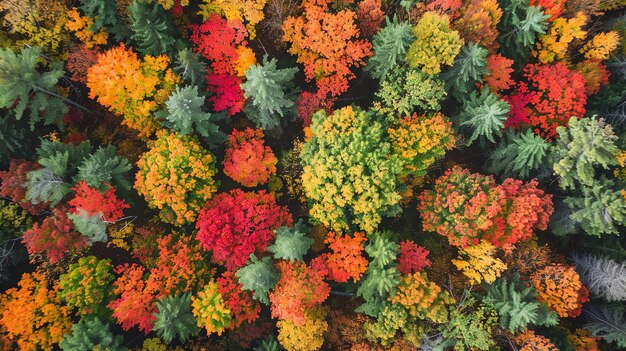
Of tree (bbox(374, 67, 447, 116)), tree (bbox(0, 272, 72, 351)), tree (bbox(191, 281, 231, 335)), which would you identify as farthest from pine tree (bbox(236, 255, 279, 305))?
tree (bbox(374, 67, 447, 116))

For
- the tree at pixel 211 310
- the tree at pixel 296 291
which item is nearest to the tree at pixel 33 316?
the tree at pixel 211 310

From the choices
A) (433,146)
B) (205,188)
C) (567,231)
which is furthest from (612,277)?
(205,188)

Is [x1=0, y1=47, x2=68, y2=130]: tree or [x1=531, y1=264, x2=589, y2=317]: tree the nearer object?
[x1=0, y1=47, x2=68, y2=130]: tree

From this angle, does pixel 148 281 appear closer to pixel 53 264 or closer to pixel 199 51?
pixel 53 264

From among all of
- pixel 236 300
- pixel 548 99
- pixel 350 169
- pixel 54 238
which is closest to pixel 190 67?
pixel 350 169

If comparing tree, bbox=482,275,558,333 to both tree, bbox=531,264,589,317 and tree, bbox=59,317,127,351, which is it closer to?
tree, bbox=531,264,589,317

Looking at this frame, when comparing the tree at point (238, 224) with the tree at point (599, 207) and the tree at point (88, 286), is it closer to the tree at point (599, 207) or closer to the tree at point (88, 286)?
the tree at point (88, 286)

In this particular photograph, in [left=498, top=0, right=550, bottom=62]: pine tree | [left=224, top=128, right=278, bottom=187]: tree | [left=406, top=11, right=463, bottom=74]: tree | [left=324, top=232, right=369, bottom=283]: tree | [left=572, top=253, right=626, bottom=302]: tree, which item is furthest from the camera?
[left=224, top=128, right=278, bottom=187]: tree
